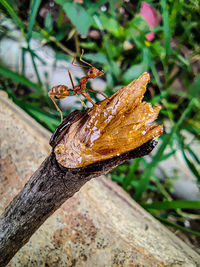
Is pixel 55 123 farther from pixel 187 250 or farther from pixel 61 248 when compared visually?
pixel 187 250

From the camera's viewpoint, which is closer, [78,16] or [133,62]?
[78,16]

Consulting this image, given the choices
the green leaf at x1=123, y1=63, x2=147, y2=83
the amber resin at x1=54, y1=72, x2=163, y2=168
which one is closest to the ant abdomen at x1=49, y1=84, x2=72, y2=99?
the amber resin at x1=54, y1=72, x2=163, y2=168

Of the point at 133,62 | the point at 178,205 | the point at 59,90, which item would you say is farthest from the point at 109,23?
the point at 178,205

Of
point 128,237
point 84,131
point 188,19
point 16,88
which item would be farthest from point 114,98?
point 188,19

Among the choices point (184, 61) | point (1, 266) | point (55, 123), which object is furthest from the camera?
point (184, 61)

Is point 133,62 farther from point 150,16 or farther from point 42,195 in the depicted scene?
point 42,195

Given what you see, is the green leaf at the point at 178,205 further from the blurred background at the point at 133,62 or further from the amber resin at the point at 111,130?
the amber resin at the point at 111,130
